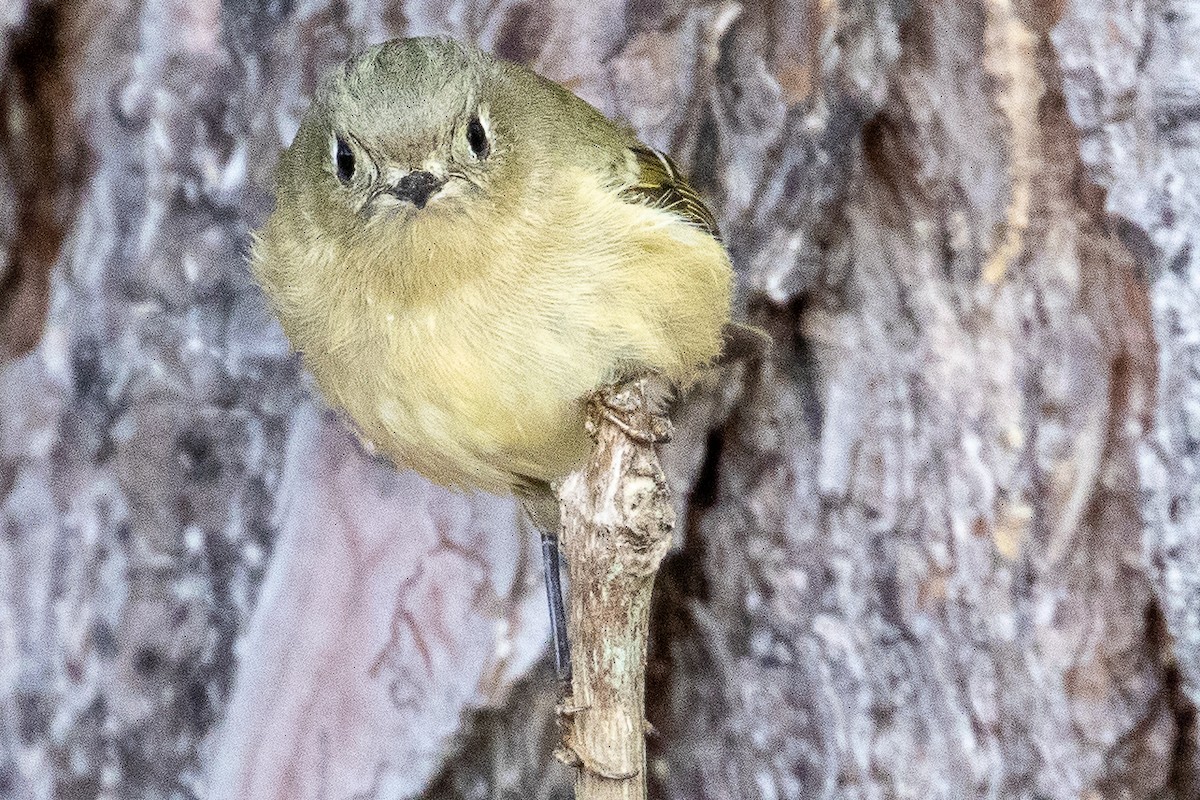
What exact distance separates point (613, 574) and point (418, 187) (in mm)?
631

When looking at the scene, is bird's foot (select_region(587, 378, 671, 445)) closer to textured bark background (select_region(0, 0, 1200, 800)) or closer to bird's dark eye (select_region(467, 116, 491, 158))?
bird's dark eye (select_region(467, 116, 491, 158))

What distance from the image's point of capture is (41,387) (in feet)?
9.12

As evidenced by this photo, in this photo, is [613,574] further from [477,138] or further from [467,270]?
[477,138]

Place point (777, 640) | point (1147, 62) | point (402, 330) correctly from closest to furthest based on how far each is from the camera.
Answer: point (402, 330) → point (1147, 62) → point (777, 640)

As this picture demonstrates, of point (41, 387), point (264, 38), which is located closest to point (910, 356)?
point (264, 38)

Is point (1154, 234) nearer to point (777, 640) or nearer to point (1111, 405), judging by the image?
point (1111, 405)

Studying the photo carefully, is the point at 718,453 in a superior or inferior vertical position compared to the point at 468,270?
inferior

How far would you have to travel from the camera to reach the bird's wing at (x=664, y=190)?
2.16m

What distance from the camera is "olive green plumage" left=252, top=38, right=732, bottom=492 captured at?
184 centimetres

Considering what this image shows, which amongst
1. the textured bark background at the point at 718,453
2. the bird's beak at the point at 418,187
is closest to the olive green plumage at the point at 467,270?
the bird's beak at the point at 418,187

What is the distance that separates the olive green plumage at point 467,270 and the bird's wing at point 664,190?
0.27 feet

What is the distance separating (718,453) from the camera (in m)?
2.81

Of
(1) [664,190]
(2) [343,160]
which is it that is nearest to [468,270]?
(2) [343,160]

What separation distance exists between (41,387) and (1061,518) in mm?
2252
